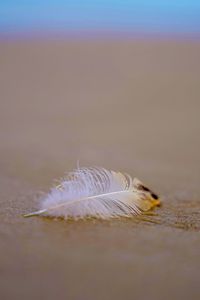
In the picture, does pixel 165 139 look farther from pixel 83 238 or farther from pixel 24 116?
pixel 83 238

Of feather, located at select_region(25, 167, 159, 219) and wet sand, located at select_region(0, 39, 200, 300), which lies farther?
feather, located at select_region(25, 167, 159, 219)

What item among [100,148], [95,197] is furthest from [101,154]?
[95,197]

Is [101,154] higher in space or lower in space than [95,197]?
higher

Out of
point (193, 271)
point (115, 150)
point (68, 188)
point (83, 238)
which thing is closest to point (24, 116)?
point (115, 150)

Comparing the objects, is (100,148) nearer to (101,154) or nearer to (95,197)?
(101,154)
